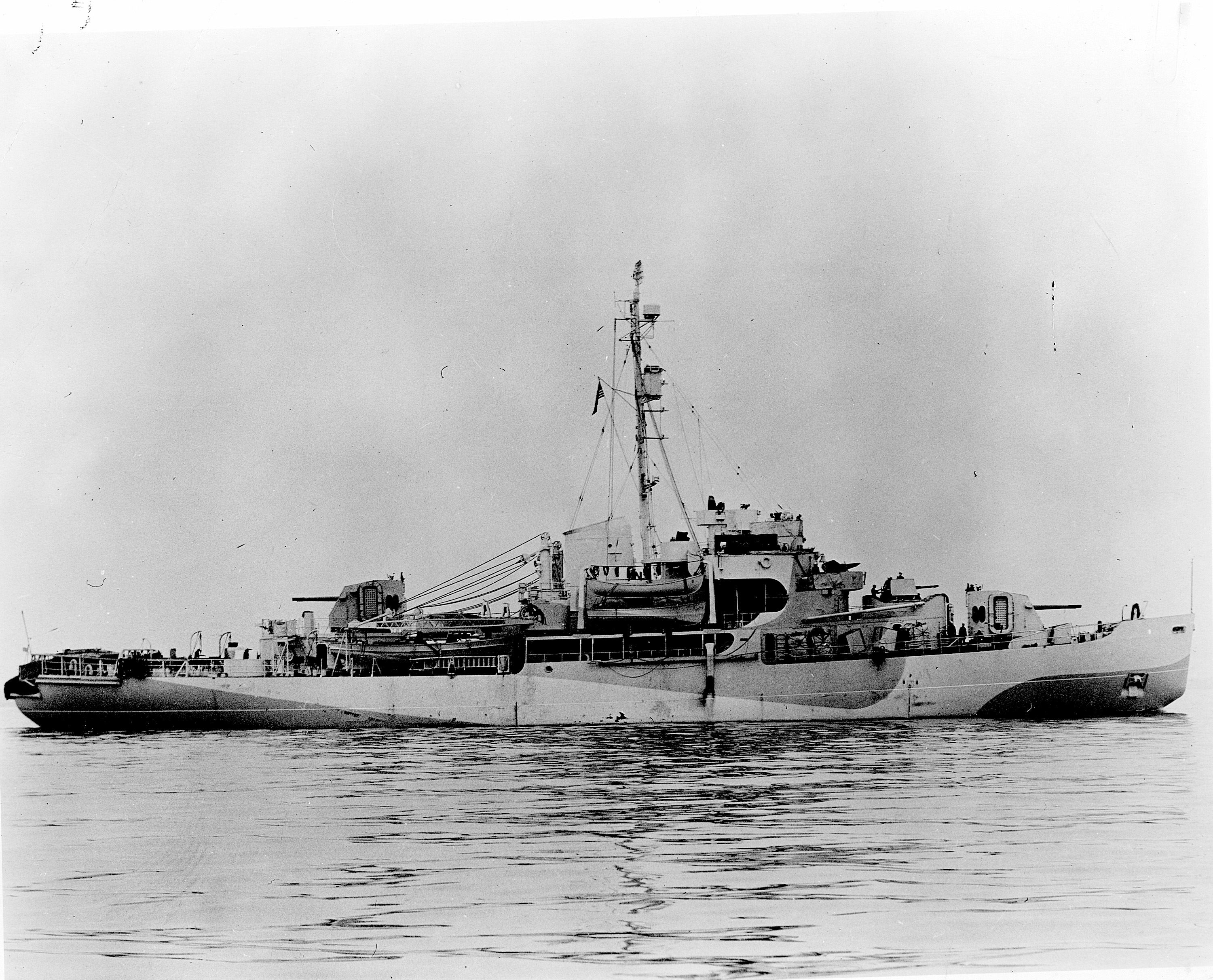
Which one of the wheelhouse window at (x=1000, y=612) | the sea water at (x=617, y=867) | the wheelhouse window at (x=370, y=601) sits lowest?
the sea water at (x=617, y=867)

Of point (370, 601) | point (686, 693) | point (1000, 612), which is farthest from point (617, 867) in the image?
point (370, 601)

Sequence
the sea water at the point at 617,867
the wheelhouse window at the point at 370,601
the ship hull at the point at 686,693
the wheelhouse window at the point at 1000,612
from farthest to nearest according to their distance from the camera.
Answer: the wheelhouse window at the point at 370,601
the wheelhouse window at the point at 1000,612
the ship hull at the point at 686,693
the sea water at the point at 617,867

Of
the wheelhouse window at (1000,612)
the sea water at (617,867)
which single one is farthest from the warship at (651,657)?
the sea water at (617,867)

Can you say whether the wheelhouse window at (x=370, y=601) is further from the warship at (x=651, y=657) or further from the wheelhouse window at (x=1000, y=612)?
the wheelhouse window at (x=1000, y=612)

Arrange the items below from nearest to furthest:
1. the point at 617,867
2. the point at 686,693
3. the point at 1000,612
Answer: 1. the point at 617,867
2. the point at 1000,612
3. the point at 686,693

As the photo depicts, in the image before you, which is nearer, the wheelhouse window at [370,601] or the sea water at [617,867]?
the sea water at [617,867]

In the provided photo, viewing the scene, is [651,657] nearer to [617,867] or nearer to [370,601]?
[370,601]

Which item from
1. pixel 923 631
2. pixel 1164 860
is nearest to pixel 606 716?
pixel 923 631
